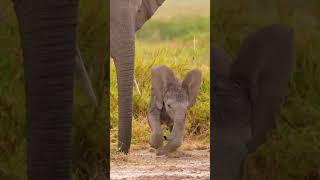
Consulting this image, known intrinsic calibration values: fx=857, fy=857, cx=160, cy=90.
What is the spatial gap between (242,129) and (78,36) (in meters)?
0.69

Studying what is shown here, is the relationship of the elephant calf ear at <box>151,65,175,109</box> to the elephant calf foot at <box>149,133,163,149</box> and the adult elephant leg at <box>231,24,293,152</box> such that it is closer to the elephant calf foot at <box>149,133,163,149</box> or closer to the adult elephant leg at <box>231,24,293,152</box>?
the elephant calf foot at <box>149,133,163,149</box>

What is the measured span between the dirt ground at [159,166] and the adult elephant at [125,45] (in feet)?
0.50

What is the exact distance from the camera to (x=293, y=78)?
310 centimetres

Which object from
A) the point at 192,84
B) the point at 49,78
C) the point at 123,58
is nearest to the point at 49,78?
the point at 49,78

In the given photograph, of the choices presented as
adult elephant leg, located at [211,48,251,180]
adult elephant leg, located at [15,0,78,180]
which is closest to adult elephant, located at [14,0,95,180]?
adult elephant leg, located at [15,0,78,180]

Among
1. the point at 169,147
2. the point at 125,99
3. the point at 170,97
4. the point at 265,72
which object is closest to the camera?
the point at 265,72

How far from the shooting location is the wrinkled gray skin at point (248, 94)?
309 cm

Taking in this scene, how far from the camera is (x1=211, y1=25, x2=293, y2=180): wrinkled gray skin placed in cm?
309

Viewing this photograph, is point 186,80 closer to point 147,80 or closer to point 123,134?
point 123,134

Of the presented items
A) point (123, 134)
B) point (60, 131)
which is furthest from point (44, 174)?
point (123, 134)

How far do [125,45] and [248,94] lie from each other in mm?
2430

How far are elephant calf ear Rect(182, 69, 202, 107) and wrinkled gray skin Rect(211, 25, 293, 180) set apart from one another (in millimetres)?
2419

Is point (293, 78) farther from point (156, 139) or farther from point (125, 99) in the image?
point (156, 139)

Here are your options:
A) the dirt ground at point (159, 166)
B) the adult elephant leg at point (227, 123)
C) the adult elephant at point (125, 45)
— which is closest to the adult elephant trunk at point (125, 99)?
the adult elephant at point (125, 45)
